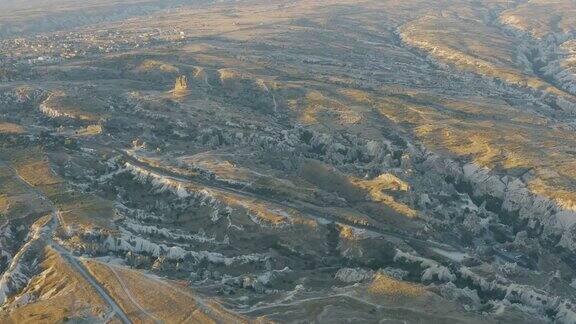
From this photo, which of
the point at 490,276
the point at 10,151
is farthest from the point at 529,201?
the point at 10,151

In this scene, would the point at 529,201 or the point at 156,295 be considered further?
the point at 529,201

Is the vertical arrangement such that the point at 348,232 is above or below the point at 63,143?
below

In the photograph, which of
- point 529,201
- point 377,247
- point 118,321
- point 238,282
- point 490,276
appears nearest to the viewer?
point 118,321

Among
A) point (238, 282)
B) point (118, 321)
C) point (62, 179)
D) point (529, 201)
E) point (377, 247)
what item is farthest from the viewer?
point (529, 201)

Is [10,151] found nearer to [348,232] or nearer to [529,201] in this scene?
[348,232]

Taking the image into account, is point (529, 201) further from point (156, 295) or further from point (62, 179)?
point (62, 179)

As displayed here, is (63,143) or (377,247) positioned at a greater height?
(63,143)

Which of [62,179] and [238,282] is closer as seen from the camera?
[238,282]

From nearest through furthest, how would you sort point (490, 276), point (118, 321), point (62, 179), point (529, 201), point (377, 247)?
point (118, 321)
point (490, 276)
point (377, 247)
point (62, 179)
point (529, 201)

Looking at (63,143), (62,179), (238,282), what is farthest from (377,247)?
(63,143)
